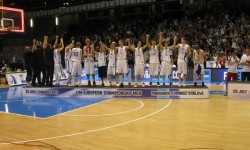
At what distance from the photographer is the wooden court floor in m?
5.75

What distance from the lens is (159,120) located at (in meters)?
7.81

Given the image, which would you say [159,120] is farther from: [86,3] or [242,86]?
[86,3]

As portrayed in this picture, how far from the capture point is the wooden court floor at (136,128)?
575 cm

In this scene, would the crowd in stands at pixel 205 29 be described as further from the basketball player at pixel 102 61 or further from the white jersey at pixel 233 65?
the basketball player at pixel 102 61

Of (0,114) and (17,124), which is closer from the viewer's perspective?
(17,124)

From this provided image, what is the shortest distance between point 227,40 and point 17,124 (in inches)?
657

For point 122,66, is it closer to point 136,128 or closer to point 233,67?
point 233,67

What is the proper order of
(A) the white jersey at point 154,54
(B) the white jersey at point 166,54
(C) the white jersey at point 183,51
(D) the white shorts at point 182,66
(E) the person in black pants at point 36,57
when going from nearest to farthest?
(C) the white jersey at point 183,51, (D) the white shorts at point 182,66, (B) the white jersey at point 166,54, (A) the white jersey at point 154,54, (E) the person in black pants at point 36,57

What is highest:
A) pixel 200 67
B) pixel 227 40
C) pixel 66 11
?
pixel 66 11

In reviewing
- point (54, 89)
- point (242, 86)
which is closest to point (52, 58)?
point (54, 89)

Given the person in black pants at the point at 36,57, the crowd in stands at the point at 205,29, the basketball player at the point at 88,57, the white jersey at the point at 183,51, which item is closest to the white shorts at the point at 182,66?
the white jersey at the point at 183,51

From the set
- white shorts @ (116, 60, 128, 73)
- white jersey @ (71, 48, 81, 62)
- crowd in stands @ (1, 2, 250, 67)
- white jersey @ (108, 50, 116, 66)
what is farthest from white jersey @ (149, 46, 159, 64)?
crowd in stands @ (1, 2, 250, 67)

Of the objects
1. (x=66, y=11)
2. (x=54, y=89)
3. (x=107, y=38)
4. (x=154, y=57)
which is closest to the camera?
(x=154, y=57)

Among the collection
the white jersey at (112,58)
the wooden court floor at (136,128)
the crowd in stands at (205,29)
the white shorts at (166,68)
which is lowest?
the wooden court floor at (136,128)
